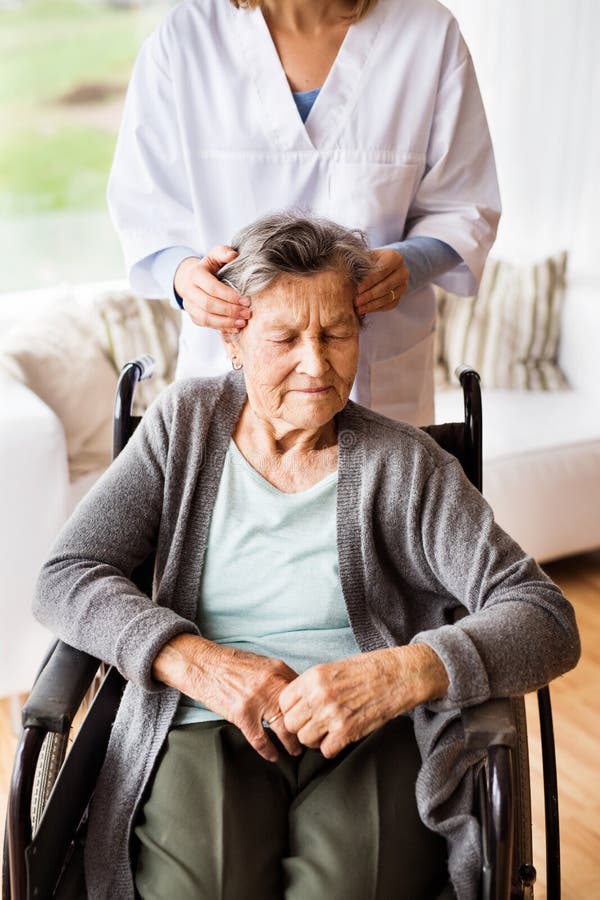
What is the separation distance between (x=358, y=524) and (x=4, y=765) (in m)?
1.32

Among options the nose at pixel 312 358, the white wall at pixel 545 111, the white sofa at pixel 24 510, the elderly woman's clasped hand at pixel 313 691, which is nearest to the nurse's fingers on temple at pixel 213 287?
the nose at pixel 312 358

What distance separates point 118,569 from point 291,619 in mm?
269

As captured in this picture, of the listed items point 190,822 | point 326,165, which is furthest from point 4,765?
point 326,165

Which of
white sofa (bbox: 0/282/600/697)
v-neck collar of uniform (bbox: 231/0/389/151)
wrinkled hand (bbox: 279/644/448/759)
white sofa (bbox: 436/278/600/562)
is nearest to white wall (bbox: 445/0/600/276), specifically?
white sofa (bbox: 0/282/600/697)

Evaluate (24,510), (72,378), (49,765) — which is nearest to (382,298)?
(49,765)

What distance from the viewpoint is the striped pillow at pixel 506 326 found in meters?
3.44

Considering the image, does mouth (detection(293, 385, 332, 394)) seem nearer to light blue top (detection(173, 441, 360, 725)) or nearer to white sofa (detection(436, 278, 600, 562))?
light blue top (detection(173, 441, 360, 725))

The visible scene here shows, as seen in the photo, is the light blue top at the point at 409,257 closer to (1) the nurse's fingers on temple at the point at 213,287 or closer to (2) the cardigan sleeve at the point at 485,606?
(1) the nurse's fingers on temple at the point at 213,287

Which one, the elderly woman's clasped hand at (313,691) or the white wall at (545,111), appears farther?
the white wall at (545,111)

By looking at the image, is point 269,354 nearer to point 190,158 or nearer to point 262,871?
point 190,158

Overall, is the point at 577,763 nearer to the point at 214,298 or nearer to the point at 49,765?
the point at 49,765

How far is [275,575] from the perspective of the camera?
160cm

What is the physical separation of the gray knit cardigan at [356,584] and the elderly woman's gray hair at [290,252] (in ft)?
0.75

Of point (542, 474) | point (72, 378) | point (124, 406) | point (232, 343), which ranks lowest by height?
point (542, 474)
